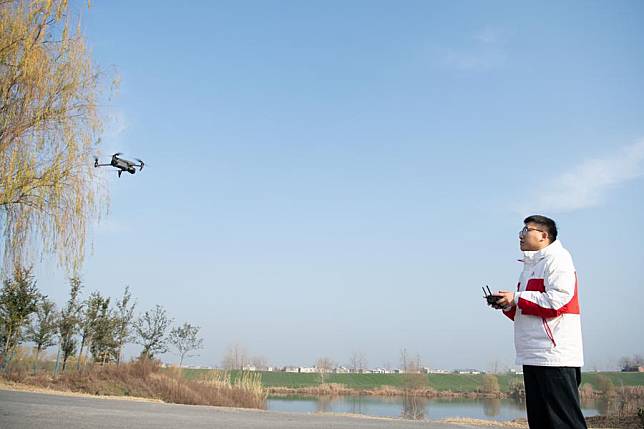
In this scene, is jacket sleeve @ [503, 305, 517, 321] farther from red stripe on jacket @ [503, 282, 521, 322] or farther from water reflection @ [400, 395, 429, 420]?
water reflection @ [400, 395, 429, 420]

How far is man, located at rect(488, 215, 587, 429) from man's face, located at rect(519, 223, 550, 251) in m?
0.07

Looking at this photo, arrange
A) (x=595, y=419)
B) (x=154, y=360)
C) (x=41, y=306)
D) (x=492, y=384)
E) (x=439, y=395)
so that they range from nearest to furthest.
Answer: (x=595, y=419) < (x=154, y=360) < (x=41, y=306) < (x=439, y=395) < (x=492, y=384)

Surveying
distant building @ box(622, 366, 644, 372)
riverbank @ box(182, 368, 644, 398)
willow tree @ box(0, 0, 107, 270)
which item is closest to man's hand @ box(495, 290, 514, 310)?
willow tree @ box(0, 0, 107, 270)

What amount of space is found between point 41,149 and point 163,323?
19.0 metres

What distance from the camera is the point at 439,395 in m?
36.4

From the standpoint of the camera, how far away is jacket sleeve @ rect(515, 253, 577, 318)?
3045mm

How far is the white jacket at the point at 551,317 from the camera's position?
302 cm

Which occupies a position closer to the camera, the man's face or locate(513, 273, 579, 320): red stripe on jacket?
locate(513, 273, 579, 320): red stripe on jacket

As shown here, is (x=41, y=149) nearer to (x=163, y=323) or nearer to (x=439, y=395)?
(x=163, y=323)

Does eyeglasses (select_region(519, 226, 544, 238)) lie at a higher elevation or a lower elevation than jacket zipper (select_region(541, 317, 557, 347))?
higher

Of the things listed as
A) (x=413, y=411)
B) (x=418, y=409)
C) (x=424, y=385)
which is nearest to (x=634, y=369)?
(x=424, y=385)

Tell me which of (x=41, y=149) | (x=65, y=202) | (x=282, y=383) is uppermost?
(x=41, y=149)

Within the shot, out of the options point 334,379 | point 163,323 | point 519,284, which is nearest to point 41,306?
point 163,323

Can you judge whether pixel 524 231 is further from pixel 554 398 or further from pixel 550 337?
pixel 554 398
